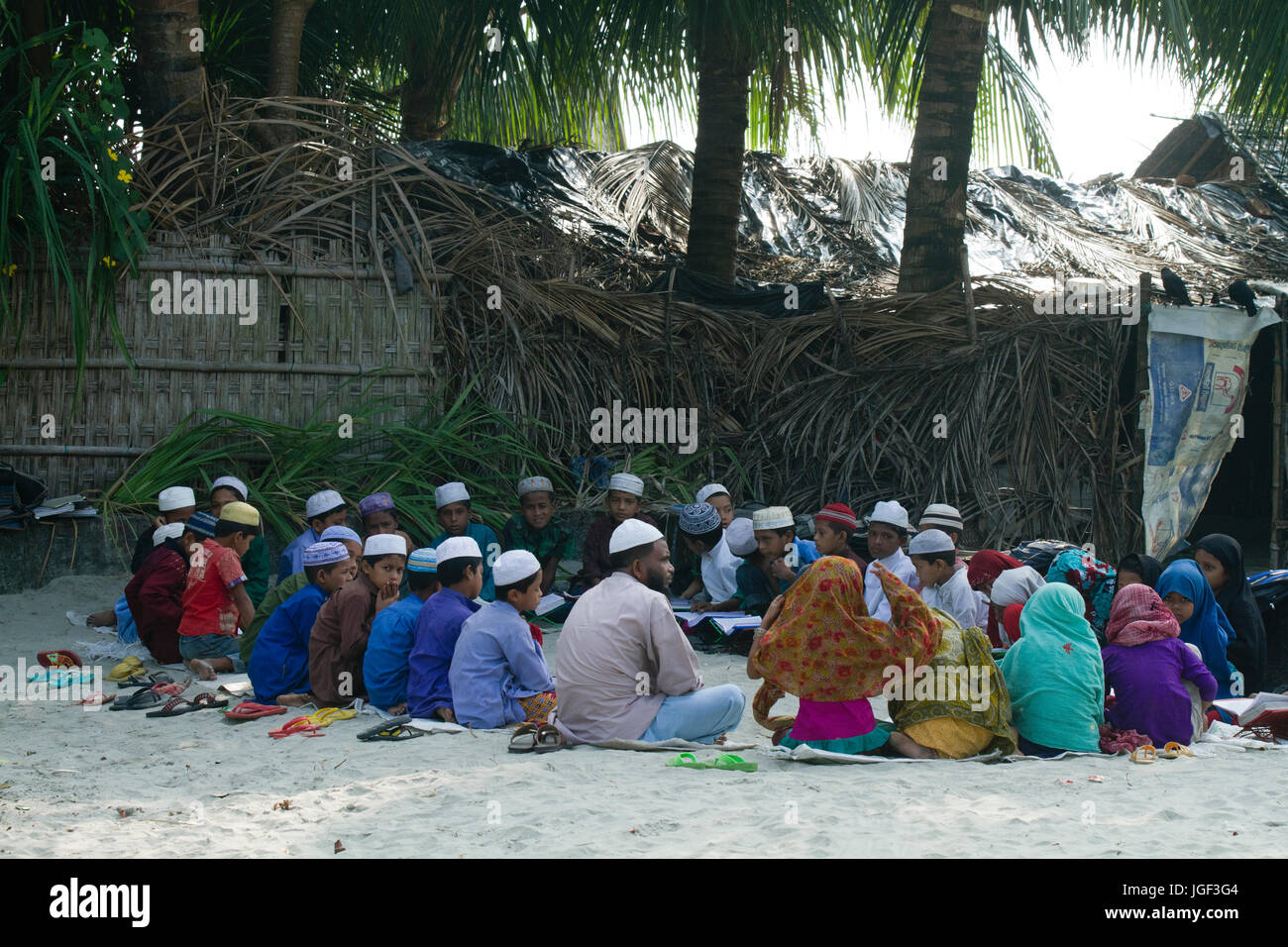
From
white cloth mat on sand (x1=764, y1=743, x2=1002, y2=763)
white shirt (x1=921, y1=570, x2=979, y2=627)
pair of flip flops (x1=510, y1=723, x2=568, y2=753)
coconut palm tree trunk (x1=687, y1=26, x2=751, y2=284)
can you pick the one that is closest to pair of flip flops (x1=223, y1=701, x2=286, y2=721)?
pair of flip flops (x1=510, y1=723, x2=568, y2=753)

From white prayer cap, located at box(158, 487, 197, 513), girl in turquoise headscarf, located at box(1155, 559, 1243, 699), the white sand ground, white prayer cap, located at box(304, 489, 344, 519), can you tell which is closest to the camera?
the white sand ground

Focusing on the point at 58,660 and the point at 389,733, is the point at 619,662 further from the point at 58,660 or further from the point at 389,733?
the point at 58,660

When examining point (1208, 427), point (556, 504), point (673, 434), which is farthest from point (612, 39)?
point (1208, 427)

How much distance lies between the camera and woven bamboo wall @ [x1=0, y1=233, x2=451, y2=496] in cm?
888

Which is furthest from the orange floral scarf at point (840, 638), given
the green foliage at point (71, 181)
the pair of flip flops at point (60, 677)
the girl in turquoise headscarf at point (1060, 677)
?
the green foliage at point (71, 181)

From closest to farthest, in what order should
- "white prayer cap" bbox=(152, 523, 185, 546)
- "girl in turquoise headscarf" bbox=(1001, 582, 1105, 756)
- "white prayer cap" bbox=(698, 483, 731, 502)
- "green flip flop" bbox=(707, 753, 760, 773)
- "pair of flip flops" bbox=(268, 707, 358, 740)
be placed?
"green flip flop" bbox=(707, 753, 760, 773) < "girl in turquoise headscarf" bbox=(1001, 582, 1105, 756) < "pair of flip flops" bbox=(268, 707, 358, 740) < "white prayer cap" bbox=(152, 523, 185, 546) < "white prayer cap" bbox=(698, 483, 731, 502)

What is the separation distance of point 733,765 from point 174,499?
4.64m

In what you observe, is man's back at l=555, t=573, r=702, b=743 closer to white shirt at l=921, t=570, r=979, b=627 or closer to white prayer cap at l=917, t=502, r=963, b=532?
white shirt at l=921, t=570, r=979, b=627

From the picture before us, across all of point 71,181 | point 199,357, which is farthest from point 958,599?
point 71,181

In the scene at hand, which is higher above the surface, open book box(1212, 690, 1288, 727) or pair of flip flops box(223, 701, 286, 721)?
pair of flip flops box(223, 701, 286, 721)

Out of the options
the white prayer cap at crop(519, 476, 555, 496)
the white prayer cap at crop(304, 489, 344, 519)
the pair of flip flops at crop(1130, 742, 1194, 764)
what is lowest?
the pair of flip flops at crop(1130, 742, 1194, 764)

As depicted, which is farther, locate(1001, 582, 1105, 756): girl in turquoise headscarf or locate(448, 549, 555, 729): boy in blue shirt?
locate(448, 549, 555, 729): boy in blue shirt

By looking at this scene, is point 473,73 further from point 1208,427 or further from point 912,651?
point 912,651

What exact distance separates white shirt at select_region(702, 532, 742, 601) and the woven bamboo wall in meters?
2.82
